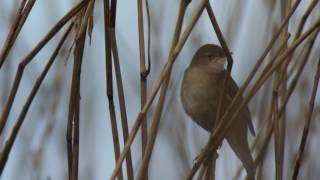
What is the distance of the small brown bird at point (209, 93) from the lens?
2.73 metres

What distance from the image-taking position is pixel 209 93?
9.76 feet

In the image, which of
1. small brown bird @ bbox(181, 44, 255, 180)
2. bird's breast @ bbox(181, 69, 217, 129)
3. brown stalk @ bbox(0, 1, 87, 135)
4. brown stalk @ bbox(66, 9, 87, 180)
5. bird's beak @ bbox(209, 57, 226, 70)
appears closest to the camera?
brown stalk @ bbox(0, 1, 87, 135)

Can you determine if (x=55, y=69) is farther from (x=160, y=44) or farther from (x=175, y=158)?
(x=175, y=158)

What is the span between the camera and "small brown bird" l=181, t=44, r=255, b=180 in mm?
2729

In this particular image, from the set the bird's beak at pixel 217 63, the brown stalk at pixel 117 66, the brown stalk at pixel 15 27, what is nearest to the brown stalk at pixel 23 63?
the brown stalk at pixel 15 27

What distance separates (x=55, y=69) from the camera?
2559 mm

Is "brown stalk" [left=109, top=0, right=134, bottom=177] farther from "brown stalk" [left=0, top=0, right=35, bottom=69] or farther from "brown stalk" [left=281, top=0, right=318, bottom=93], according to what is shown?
"brown stalk" [left=281, top=0, right=318, bottom=93]

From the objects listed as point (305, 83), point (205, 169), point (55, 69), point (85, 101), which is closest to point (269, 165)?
point (305, 83)

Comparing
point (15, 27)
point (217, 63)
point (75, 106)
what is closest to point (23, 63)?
point (15, 27)

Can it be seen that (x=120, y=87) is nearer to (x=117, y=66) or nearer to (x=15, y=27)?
(x=117, y=66)

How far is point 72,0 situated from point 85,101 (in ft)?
1.59

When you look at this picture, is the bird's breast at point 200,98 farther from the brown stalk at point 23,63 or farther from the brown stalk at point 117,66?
the brown stalk at point 23,63

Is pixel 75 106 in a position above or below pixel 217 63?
above

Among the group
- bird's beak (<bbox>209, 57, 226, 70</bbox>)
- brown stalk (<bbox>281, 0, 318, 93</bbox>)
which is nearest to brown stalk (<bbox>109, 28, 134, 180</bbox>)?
brown stalk (<bbox>281, 0, 318, 93</bbox>)
